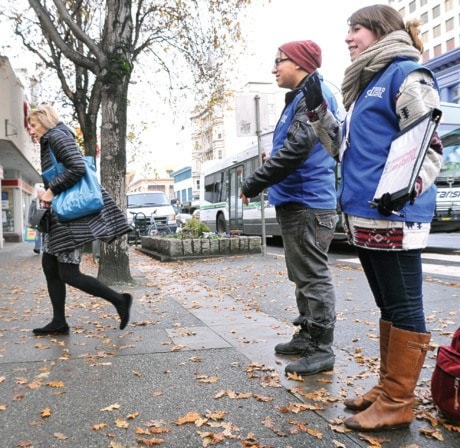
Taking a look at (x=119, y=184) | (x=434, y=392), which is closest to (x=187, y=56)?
(x=119, y=184)

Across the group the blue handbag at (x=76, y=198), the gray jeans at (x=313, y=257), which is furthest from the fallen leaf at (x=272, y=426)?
the blue handbag at (x=76, y=198)

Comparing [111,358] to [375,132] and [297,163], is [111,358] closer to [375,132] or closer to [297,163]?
[297,163]

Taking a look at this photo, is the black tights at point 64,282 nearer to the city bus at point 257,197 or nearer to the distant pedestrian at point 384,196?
the city bus at point 257,197

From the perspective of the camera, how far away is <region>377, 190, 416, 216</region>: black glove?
2.29 meters

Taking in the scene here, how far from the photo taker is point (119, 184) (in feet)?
26.2

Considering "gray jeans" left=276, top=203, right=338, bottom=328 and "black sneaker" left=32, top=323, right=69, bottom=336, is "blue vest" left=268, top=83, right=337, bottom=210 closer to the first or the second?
"gray jeans" left=276, top=203, right=338, bottom=328

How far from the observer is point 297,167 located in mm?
3379

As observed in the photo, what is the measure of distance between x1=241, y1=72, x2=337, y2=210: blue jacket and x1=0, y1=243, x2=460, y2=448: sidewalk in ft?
3.66

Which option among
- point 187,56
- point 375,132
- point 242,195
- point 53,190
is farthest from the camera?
point 187,56

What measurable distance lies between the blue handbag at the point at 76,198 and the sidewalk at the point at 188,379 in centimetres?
105

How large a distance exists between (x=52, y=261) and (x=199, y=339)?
4.56 ft

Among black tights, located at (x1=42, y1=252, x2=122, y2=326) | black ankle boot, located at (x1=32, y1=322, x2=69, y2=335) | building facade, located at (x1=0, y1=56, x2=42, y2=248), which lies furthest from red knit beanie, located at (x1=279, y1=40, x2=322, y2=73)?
building facade, located at (x1=0, y1=56, x2=42, y2=248)

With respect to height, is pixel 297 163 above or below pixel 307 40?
below

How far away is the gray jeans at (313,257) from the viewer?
11.4 feet
